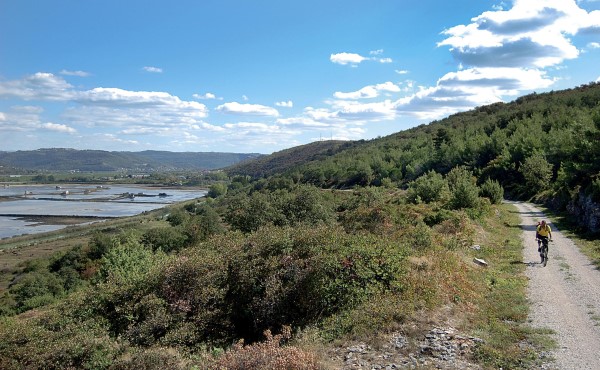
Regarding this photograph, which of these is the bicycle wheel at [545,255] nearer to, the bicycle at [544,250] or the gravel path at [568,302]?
the bicycle at [544,250]

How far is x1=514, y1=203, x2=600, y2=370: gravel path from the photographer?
8.41 metres

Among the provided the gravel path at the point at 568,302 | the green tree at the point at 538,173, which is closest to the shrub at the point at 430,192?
the green tree at the point at 538,173

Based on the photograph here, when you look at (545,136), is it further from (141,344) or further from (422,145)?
(141,344)

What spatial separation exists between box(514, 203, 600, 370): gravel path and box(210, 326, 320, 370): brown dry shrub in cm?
469

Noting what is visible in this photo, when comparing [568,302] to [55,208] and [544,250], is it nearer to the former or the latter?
[544,250]

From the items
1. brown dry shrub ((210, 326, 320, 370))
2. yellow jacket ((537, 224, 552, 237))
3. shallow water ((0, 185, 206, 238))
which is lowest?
shallow water ((0, 185, 206, 238))

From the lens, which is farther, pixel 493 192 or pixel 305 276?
pixel 493 192

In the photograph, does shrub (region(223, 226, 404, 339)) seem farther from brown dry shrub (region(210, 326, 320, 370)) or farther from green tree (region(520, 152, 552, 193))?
green tree (region(520, 152, 552, 193))

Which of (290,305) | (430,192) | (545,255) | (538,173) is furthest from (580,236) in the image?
(538,173)

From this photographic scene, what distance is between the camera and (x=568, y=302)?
11586 mm

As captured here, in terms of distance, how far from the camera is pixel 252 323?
43.0 feet

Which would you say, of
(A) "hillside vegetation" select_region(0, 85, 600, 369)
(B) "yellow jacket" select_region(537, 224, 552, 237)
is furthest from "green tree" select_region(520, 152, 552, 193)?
(B) "yellow jacket" select_region(537, 224, 552, 237)

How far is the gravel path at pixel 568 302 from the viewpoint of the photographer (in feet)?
27.6

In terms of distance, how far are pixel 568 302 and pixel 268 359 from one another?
888cm
